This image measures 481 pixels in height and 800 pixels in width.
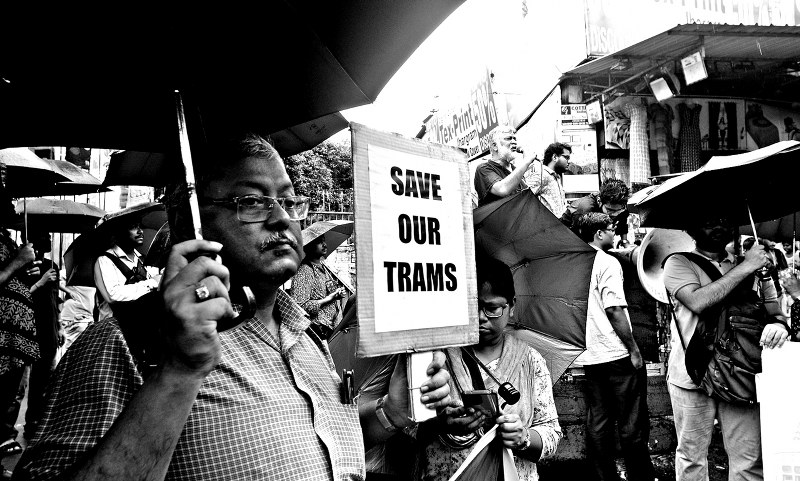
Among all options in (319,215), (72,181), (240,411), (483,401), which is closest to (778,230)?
(483,401)

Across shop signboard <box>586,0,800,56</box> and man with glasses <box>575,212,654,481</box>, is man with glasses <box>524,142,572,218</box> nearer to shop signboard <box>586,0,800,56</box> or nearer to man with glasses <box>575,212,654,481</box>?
man with glasses <box>575,212,654,481</box>

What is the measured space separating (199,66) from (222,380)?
91cm

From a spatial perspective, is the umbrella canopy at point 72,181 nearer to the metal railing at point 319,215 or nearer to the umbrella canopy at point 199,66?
the umbrella canopy at point 199,66

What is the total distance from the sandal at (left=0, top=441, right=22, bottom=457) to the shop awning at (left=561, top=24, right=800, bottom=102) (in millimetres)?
9696

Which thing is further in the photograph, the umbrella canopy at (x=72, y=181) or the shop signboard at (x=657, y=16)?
the shop signboard at (x=657, y=16)

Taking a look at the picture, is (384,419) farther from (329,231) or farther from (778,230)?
(778,230)

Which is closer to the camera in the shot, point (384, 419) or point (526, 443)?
point (384, 419)

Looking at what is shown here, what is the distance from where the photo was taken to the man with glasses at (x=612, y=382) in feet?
18.7

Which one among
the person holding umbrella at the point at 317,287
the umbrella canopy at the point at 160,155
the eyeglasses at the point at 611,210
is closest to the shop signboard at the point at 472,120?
the eyeglasses at the point at 611,210

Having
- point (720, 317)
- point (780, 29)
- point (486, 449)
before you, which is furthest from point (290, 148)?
point (780, 29)

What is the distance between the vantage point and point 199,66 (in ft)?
5.98

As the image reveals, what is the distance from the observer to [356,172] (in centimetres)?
225

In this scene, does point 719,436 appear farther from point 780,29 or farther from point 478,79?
point 478,79

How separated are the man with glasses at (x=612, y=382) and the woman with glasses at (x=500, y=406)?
272cm
